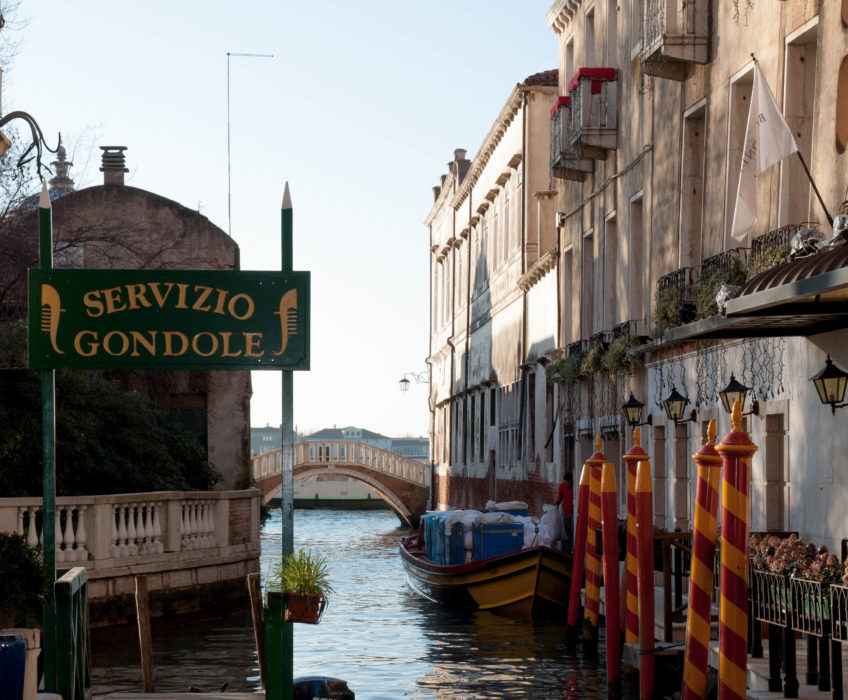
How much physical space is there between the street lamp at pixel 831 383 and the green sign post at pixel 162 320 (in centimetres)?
470

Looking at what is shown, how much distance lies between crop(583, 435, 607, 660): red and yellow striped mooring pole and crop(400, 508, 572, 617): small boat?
12.3 ft

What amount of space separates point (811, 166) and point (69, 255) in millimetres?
12997

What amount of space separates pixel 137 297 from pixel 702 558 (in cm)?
379

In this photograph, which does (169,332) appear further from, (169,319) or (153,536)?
(153,536)

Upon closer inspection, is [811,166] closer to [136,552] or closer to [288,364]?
[288,364]

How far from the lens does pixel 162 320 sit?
7910mm

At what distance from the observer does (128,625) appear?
627 inches

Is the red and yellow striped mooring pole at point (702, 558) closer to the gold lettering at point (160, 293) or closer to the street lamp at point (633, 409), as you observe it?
the gold lettering at point (160, 293)

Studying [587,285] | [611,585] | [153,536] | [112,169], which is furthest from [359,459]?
[611,585]

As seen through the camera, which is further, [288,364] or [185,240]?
[185,240]

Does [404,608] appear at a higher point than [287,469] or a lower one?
lower

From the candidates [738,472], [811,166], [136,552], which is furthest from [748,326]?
[136,552]

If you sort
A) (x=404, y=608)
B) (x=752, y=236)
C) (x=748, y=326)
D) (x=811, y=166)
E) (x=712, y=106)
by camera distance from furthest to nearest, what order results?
(x=404, y=608) → (x=712, y=106) → (x=752, y=236) → (x=811, y=166) → (x=748, y=326)

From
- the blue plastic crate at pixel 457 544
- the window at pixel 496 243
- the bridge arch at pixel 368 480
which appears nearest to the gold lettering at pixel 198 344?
the blue plastic crate at pixel 457 544
